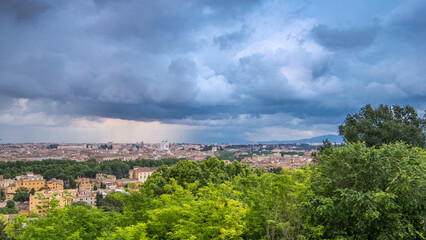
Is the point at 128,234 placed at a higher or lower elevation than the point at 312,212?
lower

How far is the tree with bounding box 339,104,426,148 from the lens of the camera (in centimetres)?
2264

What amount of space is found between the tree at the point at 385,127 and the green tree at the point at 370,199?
13.4 metres

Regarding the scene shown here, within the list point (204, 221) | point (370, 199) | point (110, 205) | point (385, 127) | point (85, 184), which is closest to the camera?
point (370, 199)

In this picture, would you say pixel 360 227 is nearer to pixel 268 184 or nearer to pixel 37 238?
pixel 268 184

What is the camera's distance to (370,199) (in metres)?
8.63

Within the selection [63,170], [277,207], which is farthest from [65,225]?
[63,170]

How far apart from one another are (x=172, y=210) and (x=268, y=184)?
3.58 m

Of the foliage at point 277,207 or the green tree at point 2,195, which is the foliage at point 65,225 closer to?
the foliage at point 277,207

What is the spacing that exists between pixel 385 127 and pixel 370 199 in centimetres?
1720

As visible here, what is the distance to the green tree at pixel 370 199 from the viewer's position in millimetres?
8742

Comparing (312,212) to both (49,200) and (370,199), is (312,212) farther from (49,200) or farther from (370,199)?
(49,200)

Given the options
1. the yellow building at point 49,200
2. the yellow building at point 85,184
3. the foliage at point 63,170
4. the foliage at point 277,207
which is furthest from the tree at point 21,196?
the foliage at point 277,207

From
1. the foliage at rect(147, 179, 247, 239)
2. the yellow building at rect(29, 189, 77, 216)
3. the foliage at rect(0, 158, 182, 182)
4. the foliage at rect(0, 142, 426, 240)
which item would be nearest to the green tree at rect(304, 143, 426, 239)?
the foliage at rect(0, 142, 426, 240)

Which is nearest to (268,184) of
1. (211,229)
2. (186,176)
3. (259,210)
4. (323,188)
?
(259,210)
